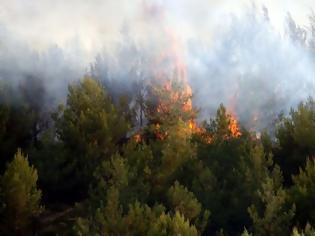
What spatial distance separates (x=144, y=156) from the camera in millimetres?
23516

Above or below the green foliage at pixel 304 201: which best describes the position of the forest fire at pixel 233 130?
above

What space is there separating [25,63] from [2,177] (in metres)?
20.6

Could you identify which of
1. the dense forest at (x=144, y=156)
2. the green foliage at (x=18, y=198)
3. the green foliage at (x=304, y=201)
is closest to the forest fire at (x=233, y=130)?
the dense forest at (x=144, y=156)

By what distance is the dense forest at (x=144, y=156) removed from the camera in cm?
1933

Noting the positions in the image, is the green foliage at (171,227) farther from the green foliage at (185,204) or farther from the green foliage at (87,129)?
the green foliage at (87,129)

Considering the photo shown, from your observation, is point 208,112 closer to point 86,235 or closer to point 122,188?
point 122,188

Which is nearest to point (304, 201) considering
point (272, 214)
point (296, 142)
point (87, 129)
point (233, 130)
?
point (272, 214)

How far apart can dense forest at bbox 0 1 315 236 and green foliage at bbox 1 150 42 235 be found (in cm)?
4

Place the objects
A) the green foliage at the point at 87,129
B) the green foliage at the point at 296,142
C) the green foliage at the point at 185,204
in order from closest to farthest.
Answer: the green foliage at the point at 185,204 < the green foliage at the point at 296,142 < the green foliage at the point at 87,129

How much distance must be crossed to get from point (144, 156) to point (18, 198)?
5.94m

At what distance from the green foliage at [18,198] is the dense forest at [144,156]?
0.14 feet

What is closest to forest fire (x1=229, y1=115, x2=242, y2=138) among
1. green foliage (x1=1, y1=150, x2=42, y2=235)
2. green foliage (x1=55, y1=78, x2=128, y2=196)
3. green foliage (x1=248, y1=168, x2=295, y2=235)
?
green foliage (x1=55, y1=78, x2=128, y2=196)

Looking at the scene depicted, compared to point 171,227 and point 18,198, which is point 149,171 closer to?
point 18,198

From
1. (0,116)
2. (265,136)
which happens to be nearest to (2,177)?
(0,116)
